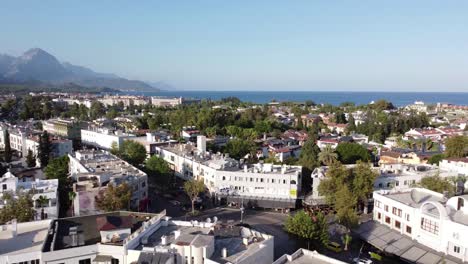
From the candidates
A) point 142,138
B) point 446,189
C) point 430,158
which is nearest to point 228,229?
point 446,189

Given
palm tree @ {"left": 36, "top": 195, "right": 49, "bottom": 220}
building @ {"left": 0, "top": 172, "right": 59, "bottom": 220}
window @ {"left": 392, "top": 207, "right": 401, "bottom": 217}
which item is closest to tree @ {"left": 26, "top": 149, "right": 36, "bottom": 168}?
building @ {"left": 0, "top": 172, "right": 59, "bottom": 220}

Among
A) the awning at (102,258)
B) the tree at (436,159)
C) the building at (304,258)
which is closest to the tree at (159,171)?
the awning at (102,258)

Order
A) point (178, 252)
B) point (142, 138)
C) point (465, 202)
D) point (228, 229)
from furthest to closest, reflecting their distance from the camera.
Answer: point (142, 138) → point (465, 202) → point (228, 229) → point (178, 252)

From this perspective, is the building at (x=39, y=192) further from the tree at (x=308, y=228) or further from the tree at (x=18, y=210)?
the tree at (x=308, y=228)

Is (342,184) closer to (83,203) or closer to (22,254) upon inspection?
(83,203)

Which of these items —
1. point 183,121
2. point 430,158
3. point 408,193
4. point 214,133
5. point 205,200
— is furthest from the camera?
point 183,121

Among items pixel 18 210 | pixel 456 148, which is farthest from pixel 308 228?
pixel 456 148

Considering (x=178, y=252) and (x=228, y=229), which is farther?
(x=228, y=229)

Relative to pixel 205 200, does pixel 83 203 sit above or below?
above
